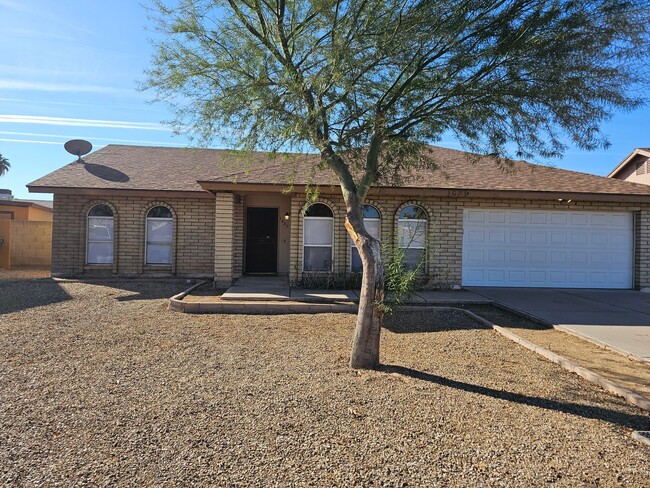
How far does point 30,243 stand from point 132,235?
8.83 meters

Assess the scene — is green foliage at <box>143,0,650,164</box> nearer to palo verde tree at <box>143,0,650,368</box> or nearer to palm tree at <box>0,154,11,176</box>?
palo verde tree at <box>143,0,650,368</box>

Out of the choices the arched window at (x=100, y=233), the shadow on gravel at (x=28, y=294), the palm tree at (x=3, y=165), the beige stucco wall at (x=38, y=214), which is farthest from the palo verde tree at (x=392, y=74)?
the palm tree at (x=3, y=165)

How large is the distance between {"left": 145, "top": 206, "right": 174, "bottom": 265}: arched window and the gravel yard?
6757mm

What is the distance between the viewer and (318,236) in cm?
1220

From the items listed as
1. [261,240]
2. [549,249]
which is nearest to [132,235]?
[261,240]

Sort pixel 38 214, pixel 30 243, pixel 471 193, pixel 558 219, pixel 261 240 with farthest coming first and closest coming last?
pixel 38 214, pixel 30 243, pixel 261 240, pixel 558 219, pixel 471 193

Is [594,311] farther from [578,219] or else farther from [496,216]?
[578,219]

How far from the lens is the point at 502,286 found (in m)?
12.5

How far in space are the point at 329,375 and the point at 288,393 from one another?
750mm

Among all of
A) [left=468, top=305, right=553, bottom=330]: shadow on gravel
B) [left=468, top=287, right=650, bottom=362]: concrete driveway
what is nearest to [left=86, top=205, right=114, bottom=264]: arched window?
[left=468, top=305, right=553, bottom=330]: shadow on gravel

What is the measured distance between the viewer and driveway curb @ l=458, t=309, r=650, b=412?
14.6ft

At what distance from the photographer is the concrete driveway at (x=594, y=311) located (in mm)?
6967

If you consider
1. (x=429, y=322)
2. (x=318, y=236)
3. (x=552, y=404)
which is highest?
(x=318, y=236)

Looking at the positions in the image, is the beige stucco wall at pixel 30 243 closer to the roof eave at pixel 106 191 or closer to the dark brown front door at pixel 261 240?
the roof eave at pixel 106 191
